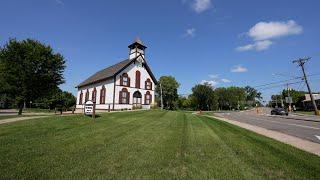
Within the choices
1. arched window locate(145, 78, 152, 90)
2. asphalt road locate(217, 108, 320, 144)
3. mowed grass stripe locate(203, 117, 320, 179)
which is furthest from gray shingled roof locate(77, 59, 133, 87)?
mowed grass stripe locate(203, 117, 320, 179)

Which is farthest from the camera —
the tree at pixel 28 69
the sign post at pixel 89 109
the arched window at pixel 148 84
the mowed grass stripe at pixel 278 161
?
the arched window at pixel 148 84

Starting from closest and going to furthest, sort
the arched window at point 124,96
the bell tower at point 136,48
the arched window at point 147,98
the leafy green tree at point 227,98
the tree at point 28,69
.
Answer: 1. the tree at point 28,69
2. the arched window at point 124,96
3. the arched window at point 147,98
4. the bell tower at point 136,48
5. the leafy green tree at point 227,98

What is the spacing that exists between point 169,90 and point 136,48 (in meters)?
40.4

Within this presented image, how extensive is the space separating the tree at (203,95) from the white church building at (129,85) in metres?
50.1

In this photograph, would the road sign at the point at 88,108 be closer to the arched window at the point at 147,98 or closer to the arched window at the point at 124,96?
the arched window at the point at 124,96

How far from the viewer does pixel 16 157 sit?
20.6 ft

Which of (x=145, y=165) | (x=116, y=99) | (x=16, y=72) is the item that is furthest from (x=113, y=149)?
(x=116, y=99)

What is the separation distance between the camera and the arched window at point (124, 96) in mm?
39938

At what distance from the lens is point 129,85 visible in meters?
41.5

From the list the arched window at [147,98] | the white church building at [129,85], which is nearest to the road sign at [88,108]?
the white church building at [129,85]

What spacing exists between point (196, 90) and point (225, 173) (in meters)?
89.5

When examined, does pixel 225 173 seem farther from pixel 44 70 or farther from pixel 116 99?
pixel 116 99

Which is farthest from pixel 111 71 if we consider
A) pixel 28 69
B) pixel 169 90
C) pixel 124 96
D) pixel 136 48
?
pixel 169 90

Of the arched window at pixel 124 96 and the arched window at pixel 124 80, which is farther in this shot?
the arched window at pixel 124 80
